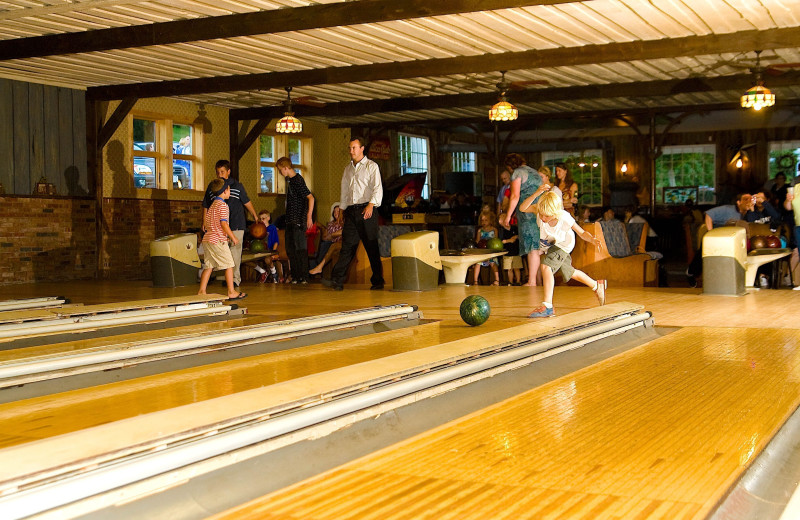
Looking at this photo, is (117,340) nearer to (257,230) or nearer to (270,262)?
(257,230)

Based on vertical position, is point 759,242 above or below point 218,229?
below

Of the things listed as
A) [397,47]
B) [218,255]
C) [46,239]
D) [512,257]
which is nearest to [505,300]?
[218,255]

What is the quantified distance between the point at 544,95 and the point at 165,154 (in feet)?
19.5

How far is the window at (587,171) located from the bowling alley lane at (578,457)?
1771cm

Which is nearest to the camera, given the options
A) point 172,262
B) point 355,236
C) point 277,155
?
point 355,236

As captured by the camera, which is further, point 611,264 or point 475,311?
point 611,264

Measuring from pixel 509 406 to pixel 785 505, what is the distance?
129 cm

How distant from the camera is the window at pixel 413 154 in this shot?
20.2 meters

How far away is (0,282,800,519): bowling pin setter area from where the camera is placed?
7.34 feet

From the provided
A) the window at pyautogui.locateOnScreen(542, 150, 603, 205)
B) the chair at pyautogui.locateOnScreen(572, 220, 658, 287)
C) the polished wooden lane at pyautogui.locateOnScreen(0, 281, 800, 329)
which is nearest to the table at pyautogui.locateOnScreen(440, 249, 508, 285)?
the polished wooden lane at pyautogui.locateOnScreen(0, 281, 800, 329)

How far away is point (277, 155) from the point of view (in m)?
16.9

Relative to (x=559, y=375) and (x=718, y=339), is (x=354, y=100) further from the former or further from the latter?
(x=559, y=375)

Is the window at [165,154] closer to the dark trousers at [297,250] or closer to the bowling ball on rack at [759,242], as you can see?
the dark trousers at [297,250]

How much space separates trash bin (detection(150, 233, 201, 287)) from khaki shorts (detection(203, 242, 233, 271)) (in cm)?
262
